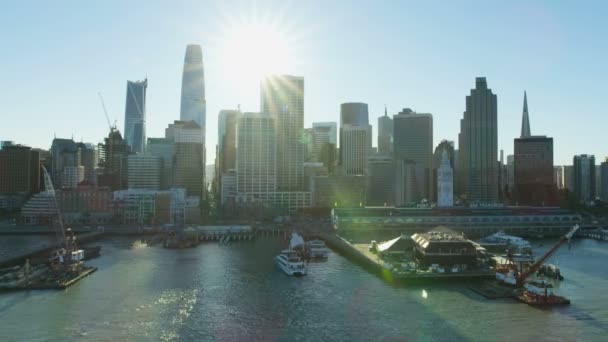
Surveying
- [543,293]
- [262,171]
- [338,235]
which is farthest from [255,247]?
[262,171]

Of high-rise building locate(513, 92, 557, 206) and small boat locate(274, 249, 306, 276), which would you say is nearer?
small boat locate(274, 249, 306, 276)

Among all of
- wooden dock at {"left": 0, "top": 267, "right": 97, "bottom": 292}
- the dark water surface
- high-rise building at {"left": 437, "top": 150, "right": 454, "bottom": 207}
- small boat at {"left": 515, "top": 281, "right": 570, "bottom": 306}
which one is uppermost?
high-rise building at {"left": 437, "top": 150, "right": 454, "bottom": 207}

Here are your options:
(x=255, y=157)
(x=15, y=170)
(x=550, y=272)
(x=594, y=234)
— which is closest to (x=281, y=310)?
(x=550, y=272)

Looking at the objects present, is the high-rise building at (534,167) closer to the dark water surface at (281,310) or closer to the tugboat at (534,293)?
the dark water surface at (281,310)

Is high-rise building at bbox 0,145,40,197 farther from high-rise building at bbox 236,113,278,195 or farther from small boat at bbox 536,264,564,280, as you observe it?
small boat at bbox 536,264,564,280

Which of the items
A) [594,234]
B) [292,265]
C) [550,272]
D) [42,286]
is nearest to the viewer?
[42,286]

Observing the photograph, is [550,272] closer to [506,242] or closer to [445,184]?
[506,242]

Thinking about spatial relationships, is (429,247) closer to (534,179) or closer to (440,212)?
(440,212)

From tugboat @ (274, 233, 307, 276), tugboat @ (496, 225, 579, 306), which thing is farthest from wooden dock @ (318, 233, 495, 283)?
tugboat @ (274, 233, 307, 276)
